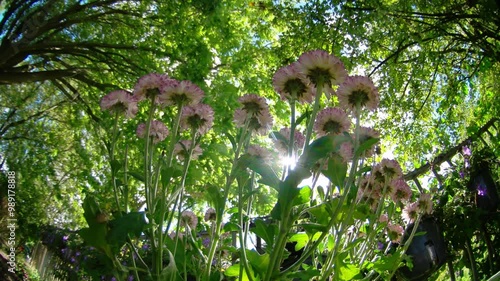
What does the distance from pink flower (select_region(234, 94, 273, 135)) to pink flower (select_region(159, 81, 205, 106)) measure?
0.35ft

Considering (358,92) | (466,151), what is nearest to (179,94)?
(358,92)

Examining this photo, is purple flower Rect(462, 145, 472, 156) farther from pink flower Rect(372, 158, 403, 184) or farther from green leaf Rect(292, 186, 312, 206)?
green leaf Rect(292, 186, 312, 206)

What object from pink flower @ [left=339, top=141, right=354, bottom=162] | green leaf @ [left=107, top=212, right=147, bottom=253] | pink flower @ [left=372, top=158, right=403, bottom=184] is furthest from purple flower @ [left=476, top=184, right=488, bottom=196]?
green leaf @ [left=107, top=212, right=147, bottom=253]

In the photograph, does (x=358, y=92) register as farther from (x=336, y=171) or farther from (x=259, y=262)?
(x=259, y=262)

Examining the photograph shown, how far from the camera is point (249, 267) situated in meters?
0.86

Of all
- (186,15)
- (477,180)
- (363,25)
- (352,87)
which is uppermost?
(186,15)

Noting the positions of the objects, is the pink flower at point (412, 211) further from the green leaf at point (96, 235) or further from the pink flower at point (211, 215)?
the green leaf at point (96, 235)

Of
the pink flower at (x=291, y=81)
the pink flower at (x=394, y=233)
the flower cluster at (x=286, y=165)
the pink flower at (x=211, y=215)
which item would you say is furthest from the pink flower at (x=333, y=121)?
the pink flower at (x=394, y=233)

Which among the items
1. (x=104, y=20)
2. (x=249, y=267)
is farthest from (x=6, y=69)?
(x=249, y=267)

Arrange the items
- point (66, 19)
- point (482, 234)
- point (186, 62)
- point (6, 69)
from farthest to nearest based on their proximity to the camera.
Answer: point (6, 69)
point (66, 19)
point (186, 62)
point (482, 234)

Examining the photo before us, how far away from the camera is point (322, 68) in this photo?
879 mm

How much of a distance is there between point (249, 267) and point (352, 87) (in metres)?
0.43

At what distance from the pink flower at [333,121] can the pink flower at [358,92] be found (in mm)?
53

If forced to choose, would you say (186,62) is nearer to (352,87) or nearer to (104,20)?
(104,20)
